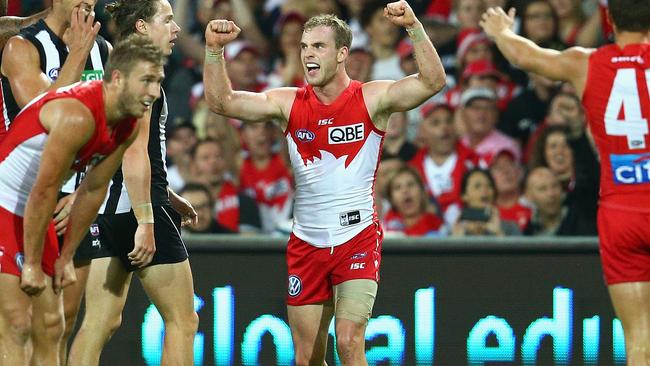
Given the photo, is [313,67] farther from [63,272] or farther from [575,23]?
[575,23]

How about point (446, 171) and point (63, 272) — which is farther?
point (446, 171)

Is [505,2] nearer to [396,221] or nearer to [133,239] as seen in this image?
[396,221]

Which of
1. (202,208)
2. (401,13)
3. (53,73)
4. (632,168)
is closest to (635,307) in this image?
(632,168)

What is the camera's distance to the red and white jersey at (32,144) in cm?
634

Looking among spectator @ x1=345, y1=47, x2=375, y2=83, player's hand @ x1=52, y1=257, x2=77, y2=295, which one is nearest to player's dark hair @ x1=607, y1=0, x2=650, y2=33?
player's hand @ x1=52, y1=257, x2=77, y2=295

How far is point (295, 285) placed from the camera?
25.0 ft

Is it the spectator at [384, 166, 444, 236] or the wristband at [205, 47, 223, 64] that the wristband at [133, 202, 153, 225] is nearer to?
the wristband at [205, 47, 223, 64]

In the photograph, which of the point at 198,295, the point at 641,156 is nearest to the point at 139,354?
the point at 198,295

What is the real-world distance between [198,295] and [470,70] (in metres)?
3.97

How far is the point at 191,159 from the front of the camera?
37.7ft

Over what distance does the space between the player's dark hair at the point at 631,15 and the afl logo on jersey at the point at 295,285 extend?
2.39 m

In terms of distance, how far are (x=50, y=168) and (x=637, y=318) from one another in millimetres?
3059

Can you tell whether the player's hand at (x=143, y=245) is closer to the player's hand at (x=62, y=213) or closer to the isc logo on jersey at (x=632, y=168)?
the player's hand at (x=62, y=213)

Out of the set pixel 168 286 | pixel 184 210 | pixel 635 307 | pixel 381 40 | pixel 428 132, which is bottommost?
pixel 635 307
